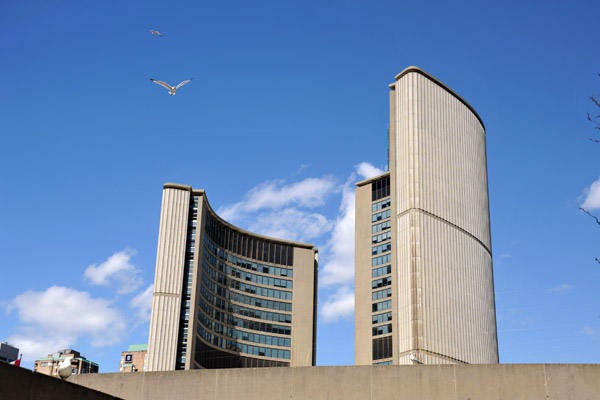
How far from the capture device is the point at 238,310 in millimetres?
117250

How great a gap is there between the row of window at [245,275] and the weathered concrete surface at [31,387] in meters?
90.7

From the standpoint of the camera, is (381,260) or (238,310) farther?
(238,310)

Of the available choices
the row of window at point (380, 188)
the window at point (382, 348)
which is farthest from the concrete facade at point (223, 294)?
the row of window at point (380, 188)

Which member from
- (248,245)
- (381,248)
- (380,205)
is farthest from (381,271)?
(248,245)

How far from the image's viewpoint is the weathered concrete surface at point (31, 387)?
595 inches

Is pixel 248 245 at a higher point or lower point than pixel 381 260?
higher

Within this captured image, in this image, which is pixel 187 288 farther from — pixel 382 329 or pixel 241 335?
pixel 382 329

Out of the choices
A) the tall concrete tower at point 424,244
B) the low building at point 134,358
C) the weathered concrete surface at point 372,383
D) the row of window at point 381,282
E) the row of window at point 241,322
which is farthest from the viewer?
the low building at point 134,358

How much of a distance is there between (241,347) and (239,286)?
34.2 feet

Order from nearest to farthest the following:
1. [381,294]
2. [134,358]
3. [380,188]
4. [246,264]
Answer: [381,294]
[380,188]
[246,264]
[134,358]

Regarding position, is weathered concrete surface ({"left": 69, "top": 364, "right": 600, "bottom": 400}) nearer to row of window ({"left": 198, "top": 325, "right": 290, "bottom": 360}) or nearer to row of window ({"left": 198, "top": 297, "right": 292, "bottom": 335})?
row of window ({"left": 198, "top": 297, "right": 292, "bottom": 335})

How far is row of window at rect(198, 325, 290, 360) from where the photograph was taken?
106 metres

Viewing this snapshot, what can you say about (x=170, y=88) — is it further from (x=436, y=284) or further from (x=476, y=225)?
(x=476, y=225)

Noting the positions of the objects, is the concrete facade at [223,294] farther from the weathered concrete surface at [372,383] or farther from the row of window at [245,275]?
the weathered concrete surface at [372,383]
